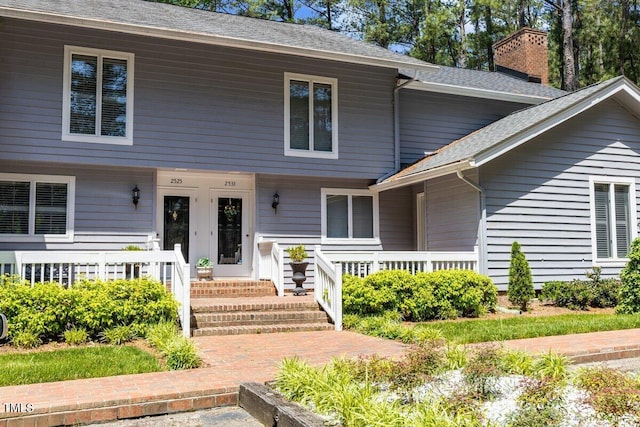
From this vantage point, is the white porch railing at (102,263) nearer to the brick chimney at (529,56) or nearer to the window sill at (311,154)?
the window sill at (311,154)

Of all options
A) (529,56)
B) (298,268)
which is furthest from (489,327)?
(529,56)

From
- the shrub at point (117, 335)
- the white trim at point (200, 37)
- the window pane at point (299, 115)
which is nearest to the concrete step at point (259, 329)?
the shrub at point (117, 335)

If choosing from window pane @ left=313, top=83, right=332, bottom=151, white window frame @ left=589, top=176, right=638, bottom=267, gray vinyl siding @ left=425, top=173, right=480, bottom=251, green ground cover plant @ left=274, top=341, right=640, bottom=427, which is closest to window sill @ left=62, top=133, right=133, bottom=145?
window pane @ left=313, top=83, right=332, bottom=151

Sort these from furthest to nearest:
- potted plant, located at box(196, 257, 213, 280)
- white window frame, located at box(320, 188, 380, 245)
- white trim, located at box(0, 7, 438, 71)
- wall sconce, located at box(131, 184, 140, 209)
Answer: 1. white window frame, located at box(320, 188, 380, 245)
2. potted plant, located at box(196, 257, 213, 280)
3. wall sconce, located at box(131, 184, 140, 209)
4. white trim, located at box(0, 7, 438, 71)

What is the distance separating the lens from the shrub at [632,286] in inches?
435

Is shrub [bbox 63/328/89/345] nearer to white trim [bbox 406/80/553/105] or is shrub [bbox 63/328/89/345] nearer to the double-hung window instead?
white trim [bbox 406/80/553/105]

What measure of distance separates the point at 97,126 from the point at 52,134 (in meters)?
0.85

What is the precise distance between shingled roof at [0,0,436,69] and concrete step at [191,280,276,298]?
4849mm

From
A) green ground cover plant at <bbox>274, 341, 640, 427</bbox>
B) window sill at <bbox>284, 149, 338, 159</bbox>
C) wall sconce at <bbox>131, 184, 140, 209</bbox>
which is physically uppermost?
window sill at <bbox>284, 149, 338, 159</bbox>

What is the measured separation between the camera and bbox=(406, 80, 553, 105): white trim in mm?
14812

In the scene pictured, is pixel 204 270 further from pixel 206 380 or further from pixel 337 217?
pixel 206 380

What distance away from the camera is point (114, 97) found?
11.9 meters

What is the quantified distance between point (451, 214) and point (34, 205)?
866 centimetres
